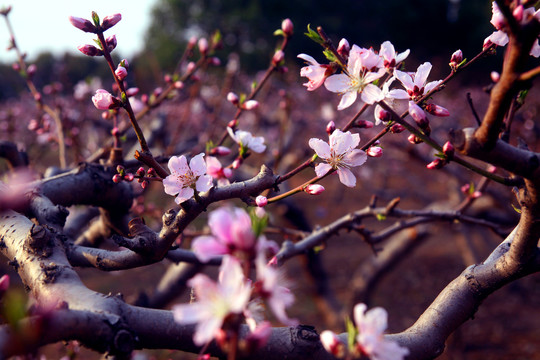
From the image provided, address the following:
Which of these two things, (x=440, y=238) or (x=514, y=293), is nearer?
(x=514, y=293)

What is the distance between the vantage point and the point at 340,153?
4.21 feet

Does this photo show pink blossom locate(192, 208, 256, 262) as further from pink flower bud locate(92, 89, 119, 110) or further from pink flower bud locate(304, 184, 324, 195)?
pink flower bud locate(92, 89, 119, 110)

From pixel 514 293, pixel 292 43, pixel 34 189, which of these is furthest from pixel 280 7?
pixel 34 189

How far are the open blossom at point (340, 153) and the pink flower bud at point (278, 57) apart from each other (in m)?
0.77

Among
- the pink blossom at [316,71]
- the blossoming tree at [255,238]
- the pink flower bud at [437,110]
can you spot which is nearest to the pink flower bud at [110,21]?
the blossoming tree at [255,238]

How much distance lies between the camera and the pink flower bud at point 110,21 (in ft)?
3.91

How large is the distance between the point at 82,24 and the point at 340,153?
88cm

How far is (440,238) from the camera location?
7836mm

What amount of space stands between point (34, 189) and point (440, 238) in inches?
301

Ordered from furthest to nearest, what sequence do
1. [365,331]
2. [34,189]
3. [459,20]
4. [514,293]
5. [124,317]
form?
1. [459,20]
2. [514,293]
3. [34,189]
4. [124,317]
5. [365,331]

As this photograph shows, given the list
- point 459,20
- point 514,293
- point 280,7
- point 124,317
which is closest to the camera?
point 124,317

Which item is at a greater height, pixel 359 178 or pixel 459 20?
pixel 459 20

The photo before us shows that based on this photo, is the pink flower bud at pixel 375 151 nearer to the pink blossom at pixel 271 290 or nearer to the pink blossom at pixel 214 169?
the pink blossom at pixel 214 169

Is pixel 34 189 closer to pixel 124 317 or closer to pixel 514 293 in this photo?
pixel 124 317
